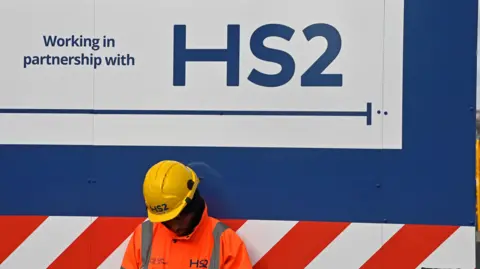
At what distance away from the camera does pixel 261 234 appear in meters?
2.13

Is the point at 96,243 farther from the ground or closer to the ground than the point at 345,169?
closer to the ground

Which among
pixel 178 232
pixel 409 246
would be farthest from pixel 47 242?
pixel 409 246

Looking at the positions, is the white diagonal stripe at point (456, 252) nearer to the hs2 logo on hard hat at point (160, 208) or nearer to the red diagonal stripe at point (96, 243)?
the hs2 logo on hard hat at point (160, 208)

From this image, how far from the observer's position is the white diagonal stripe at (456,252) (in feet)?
6.75

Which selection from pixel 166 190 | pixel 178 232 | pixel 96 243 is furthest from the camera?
pixel 96 243

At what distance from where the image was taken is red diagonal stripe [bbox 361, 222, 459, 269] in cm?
207

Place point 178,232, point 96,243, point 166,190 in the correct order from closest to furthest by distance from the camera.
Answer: point 166,190 → point 178,232 → point 96,243

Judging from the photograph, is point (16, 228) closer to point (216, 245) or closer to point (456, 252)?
point (216, 245)

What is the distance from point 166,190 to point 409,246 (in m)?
0.94

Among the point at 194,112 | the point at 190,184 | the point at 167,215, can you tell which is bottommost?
the point at 167,215

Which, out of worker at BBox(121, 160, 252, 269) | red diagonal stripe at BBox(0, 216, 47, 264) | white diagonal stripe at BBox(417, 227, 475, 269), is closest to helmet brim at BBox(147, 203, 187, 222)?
worker at BBox(121, 160, 252, 269)

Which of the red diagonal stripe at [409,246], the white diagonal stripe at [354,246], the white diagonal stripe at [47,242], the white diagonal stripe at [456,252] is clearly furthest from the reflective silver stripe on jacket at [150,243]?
the white diagonal stripe at [456,252]

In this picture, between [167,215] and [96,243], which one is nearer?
[167,215]

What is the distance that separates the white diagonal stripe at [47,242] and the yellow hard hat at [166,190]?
13.8 inches
